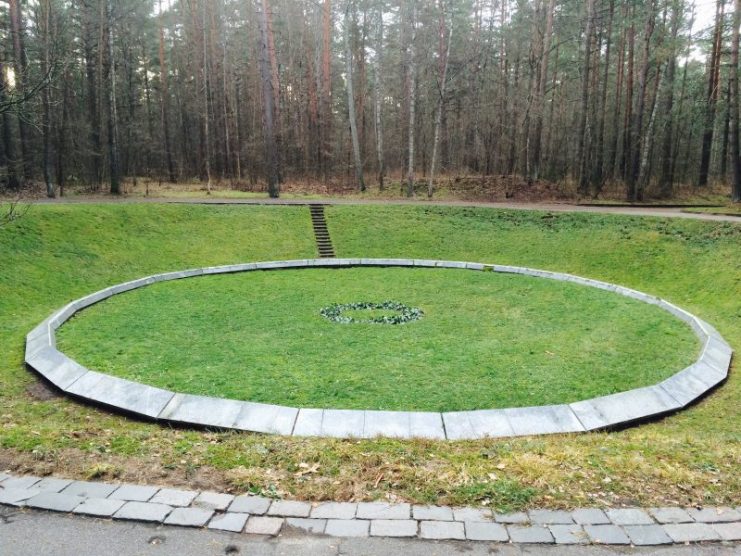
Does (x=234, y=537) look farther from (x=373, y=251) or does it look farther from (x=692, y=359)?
(x=373, y=251)

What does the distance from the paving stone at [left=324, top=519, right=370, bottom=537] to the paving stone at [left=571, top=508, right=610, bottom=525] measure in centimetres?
147

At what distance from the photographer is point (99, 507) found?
11.2 ft

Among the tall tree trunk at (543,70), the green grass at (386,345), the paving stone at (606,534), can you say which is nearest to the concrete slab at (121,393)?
the green grass at (386,345)

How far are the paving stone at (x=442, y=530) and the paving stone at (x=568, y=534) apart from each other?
0.60 metres

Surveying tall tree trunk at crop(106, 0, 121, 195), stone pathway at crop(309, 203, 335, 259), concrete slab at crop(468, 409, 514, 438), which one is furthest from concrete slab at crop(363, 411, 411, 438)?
tall tree trunk at crop(106, 0, 121, 195)

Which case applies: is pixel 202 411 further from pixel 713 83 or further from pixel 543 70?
pixel 713 83

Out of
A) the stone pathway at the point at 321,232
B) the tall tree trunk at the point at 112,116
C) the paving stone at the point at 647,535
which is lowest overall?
the paving stone at the point at 647,535

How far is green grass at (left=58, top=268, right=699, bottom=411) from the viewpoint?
6.45 m

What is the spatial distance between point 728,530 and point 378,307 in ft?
26.1

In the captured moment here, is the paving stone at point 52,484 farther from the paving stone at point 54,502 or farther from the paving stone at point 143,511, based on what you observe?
the paving stone at point 143,511

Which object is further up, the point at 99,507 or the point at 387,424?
the point at 99,507

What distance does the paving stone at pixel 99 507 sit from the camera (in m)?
3.36

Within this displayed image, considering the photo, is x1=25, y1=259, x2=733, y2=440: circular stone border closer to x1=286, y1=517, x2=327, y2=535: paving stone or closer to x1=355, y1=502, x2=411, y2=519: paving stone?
x1=355, y1=502, x2=411, y2=519: paving stone

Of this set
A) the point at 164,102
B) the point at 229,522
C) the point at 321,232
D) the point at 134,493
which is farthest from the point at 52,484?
the point at 164,102
